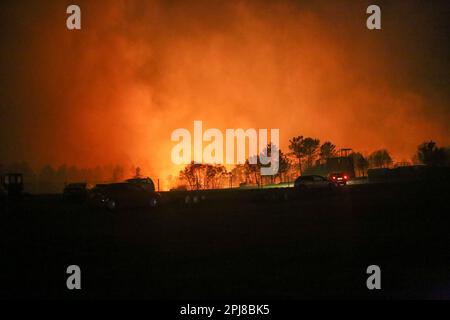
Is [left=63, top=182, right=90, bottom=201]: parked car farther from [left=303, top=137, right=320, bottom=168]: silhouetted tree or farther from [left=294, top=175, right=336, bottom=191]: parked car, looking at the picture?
[left=303, top=137, right=320, bottom=168]: silhouetted tree

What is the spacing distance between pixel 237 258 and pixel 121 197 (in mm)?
16364

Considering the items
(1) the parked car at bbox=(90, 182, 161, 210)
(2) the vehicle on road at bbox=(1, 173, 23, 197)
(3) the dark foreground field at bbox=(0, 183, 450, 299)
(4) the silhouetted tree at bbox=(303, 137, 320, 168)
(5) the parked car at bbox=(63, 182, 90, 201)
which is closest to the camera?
(3) the dark foreground field at bbox=(0, 183, 450, 299)

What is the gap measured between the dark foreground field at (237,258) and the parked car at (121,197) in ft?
24.9

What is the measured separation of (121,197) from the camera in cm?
2562

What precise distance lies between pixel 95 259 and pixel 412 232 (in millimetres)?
9264

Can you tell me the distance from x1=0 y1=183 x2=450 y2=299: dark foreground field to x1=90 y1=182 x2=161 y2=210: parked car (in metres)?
7.59

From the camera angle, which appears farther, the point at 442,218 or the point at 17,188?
the point at 17,188

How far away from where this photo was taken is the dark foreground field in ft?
26.3

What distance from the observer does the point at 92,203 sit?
25.7 meters

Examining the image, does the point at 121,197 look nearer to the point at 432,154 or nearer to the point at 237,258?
the point at 237,258

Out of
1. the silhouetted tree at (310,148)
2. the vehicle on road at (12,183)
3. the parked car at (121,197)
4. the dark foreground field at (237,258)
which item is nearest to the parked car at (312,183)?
the parked car at (121,197)

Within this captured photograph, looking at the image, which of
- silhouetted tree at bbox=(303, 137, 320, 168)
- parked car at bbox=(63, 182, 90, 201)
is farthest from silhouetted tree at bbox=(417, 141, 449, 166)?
parked car at bbox=(63, 182, 90, 201)
